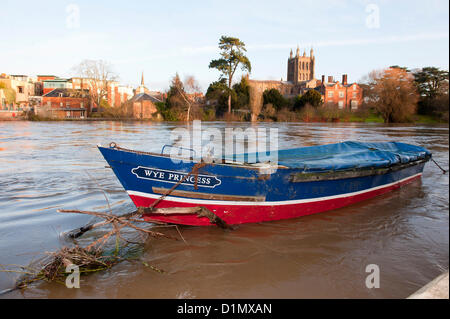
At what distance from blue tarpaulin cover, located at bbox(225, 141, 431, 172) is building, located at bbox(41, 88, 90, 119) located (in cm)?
6055

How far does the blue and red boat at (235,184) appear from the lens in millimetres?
4930

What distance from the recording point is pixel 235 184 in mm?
5160

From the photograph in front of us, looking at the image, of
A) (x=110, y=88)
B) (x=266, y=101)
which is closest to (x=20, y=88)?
(x=110, y=88)

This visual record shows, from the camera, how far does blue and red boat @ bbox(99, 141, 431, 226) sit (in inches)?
194

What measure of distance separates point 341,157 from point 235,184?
3.41 metres

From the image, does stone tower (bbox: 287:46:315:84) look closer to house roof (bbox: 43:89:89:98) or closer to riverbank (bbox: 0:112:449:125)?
riverbank (bbox: 0:112:449:125)

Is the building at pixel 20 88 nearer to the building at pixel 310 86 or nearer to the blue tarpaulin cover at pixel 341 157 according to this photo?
the building at pixel 310 86

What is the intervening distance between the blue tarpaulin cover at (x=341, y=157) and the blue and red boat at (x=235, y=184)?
0.12 ft

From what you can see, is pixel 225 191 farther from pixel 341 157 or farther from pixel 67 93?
pixel 67 93

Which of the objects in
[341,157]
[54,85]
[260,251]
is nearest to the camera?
[260,251]

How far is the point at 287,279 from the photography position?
13.4 feet

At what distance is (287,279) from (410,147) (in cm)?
727

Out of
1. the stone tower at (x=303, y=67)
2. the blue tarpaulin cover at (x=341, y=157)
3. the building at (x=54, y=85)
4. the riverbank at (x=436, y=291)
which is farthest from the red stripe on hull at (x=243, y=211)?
the stone tower at (x=303, y=67)
